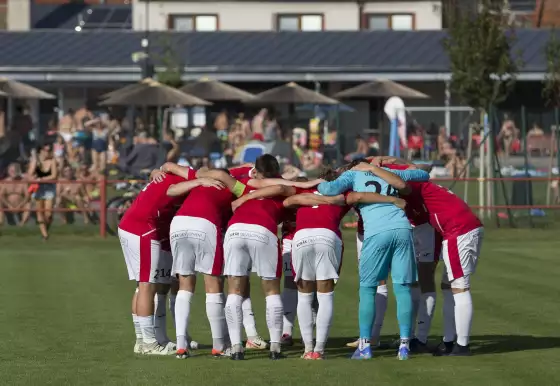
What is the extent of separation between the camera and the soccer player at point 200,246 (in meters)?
13.2

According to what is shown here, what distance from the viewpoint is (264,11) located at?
60562 millimetres

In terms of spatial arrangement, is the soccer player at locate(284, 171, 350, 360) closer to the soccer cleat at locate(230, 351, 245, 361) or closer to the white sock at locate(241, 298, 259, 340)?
the soccer cleat at locate(230, 351, 245, 361)

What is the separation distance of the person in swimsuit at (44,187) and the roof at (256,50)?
63.8 feet

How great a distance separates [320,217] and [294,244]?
0.32 metres

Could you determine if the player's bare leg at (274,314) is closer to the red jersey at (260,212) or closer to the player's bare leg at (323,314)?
the player's bare leg at (323,314)

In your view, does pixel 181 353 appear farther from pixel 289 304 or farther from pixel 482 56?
pixel 482 56

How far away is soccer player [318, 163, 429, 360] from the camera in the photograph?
1295 centimetres

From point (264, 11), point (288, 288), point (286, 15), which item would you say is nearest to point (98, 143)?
point (264, 11)

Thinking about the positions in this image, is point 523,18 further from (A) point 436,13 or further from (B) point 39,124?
(B) point 39,124

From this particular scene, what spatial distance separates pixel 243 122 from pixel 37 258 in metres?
18.3

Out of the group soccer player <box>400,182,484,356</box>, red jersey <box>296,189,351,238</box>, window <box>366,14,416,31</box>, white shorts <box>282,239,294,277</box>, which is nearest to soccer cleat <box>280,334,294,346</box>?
white shorts <box>282,239,294,277</box>

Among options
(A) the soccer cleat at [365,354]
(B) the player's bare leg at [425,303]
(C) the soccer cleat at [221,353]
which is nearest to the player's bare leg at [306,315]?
(A) the soccer cleat at [365,354]

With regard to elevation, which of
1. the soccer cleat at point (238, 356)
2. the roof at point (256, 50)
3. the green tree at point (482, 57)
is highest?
the roof at point (256, 50)

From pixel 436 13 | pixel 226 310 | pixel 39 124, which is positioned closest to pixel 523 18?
pixel 436 13
